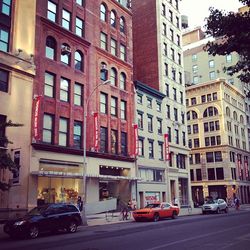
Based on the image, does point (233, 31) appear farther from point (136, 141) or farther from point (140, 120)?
point (140, 120)

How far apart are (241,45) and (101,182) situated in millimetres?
27680

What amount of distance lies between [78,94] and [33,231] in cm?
1957

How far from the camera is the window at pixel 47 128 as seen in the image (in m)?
30.6

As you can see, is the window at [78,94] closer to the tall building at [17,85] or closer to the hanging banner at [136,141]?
the tall building at [17,85]

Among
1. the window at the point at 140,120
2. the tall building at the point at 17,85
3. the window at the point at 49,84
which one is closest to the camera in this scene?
the tall building at the point at 17,85

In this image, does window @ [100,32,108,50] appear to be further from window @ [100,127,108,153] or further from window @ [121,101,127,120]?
window @ [100,127,108,153]

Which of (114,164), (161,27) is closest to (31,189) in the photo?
(114,164)

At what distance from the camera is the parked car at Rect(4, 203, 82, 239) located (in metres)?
17.7

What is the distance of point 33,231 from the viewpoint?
17938mm

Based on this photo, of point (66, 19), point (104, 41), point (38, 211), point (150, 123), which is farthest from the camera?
point (150, 123)

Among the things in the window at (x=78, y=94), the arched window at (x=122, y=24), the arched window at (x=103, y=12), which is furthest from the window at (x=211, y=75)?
the window at (x=78, y=94)

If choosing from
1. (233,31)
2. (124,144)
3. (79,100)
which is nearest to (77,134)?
(79,100)

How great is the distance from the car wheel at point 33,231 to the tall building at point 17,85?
896 cm

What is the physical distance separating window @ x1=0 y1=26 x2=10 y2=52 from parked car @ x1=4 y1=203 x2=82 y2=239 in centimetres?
1491
